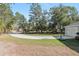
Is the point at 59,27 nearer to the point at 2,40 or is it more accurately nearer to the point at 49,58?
the point at 49,58

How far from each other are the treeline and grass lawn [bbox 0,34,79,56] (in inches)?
10.2

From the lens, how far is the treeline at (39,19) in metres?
8.13

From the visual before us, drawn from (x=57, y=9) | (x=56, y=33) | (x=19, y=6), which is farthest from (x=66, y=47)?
(x=19, y=6)

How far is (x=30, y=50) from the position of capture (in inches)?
322

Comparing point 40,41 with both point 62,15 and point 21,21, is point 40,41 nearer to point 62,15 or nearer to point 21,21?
point 21,21

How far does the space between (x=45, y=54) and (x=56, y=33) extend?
588 mm

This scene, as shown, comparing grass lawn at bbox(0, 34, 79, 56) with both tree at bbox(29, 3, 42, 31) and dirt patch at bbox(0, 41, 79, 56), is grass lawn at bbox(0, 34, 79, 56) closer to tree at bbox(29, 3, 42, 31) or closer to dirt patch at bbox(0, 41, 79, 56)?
dirt patch at bbox(0, 41, 79, 56)

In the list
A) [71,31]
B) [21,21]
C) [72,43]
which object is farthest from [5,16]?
[72,43]

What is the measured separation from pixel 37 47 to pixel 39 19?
70 cm

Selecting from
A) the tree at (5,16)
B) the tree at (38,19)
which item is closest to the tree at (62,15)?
the tree at (38,19)

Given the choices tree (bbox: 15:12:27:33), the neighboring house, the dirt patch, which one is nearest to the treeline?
tree (bbox: 15:12:27:33)

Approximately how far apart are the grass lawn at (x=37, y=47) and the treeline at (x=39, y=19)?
0.85ft

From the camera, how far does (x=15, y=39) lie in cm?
823

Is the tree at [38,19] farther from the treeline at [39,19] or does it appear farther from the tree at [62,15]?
the tree at [62,15]
